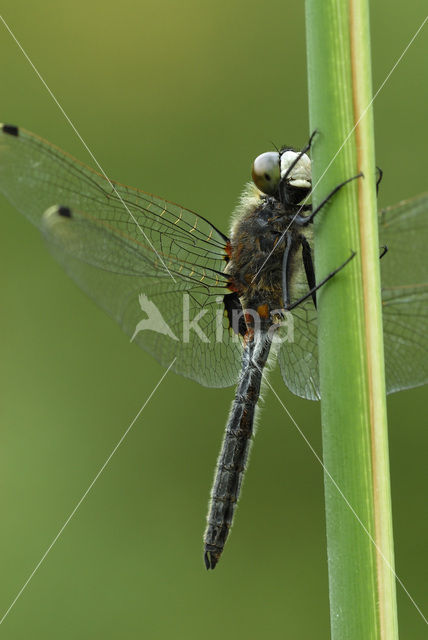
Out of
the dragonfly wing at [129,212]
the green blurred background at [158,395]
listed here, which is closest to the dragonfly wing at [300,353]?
the dragonfly wing at [129,212]

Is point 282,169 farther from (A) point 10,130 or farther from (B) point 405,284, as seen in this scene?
(A) point 10,130

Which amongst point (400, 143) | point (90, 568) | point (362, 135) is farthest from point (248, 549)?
point (362, 135)

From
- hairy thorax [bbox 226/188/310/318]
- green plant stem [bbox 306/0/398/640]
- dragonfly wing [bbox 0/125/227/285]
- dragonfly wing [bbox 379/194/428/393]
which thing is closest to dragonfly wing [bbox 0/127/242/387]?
dragonfly wing [bbox 0/125/227/285]

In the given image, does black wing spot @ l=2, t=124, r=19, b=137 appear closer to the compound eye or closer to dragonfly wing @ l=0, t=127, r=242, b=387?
dragonfly wing @ l=0, t=127, r=242, b=387

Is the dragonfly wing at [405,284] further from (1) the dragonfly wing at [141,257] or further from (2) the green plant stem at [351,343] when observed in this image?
(2) the green plant stem at [351,343]

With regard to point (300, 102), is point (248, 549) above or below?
below

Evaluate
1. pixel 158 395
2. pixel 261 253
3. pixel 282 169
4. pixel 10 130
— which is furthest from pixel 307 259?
pixel 158 395

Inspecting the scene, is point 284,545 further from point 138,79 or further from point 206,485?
point 138,79
